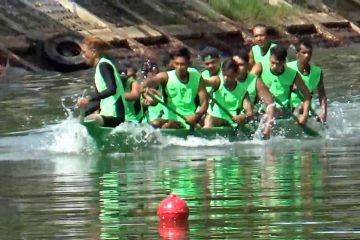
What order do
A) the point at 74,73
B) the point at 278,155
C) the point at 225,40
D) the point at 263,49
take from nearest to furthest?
the point at 278,155, the point at 263,49, the point at 74,73, the point at 225,40

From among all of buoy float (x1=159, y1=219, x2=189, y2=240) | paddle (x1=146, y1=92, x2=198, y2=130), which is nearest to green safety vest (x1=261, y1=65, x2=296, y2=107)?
paddle (x1=146, y1=92, x2=198, y2=130)

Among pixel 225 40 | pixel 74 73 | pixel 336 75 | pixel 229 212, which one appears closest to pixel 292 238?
pixel 229 212

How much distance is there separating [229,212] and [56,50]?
25434mm

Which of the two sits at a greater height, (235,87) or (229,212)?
(235,87)

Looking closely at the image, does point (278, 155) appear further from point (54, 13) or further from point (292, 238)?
point (54, 13)

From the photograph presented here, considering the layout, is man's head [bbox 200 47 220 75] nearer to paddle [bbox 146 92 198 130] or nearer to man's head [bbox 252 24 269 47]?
paddle [bbox 146 92 198 130]

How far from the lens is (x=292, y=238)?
10234mm

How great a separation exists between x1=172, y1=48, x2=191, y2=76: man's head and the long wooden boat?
800 mm

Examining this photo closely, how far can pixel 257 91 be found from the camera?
19.0 m

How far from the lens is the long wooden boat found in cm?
1730

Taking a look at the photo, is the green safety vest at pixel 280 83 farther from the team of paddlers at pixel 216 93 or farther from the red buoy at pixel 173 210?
the red buoy at pixel 173 210

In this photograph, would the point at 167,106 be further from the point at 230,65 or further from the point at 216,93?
the point at 230,65

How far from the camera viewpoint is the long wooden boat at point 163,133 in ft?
56.7

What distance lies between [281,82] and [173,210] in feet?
27.9
